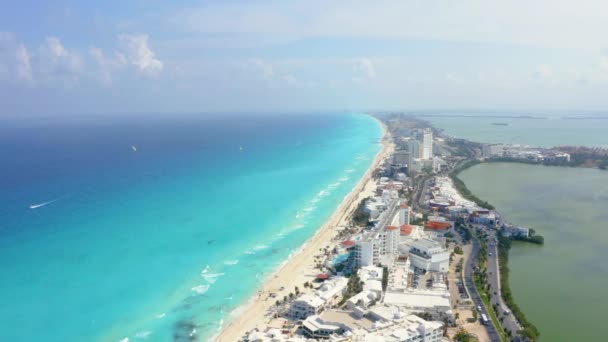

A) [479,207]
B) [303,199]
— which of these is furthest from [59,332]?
[479,207]

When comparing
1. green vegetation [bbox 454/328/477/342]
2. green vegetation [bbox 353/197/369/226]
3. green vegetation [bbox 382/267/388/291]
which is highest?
green vegetation [bbox 353/197/369/226]

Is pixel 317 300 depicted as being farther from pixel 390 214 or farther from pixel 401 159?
pixel 401 159

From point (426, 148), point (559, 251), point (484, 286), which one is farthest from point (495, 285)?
point (426, 148)

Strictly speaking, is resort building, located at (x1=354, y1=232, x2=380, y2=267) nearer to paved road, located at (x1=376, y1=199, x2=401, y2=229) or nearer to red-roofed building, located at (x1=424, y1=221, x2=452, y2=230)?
paved road, located at (x1=376, y1=199, x2=401, y2=229)

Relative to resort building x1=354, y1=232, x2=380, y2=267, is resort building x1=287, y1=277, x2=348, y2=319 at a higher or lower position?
lower

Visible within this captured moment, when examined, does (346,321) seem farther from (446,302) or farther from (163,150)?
(163,150)

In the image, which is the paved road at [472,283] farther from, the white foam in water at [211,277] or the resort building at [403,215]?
the white foam in water at [211,277]

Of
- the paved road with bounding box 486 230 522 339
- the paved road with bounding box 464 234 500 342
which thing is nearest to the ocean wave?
the paved road with bounding box 464 234 500 342
